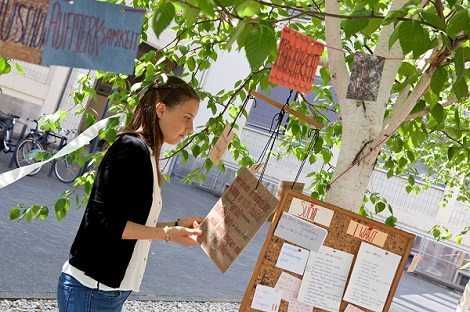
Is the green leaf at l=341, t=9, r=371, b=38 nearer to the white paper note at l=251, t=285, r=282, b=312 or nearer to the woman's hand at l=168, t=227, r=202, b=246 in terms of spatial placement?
the woman's hand at l=168, t=227, r=202, b=246

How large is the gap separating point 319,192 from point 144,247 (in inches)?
75.1

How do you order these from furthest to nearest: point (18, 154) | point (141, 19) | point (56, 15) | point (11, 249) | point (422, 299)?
1. point (422, 299)
2. point (18, 154)
3. point (11, 249)
4. point (141, 19)
5. point (56, 15)

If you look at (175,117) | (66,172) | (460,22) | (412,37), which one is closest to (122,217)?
(175,117)

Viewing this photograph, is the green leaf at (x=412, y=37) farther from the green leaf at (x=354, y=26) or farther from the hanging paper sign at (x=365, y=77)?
the hanging paper sign at (x=365, y=77)

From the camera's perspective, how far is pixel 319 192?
13.6 ft

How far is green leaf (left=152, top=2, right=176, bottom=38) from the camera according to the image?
1.52m

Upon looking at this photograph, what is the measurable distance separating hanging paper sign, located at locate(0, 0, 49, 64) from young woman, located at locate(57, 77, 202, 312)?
72 centimetres

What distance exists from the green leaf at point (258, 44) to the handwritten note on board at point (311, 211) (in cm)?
101

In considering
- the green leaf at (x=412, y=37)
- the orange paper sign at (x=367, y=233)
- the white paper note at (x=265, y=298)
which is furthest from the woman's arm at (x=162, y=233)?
the green leaf at (x=412, y=37)

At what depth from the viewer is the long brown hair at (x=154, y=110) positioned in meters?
2.38

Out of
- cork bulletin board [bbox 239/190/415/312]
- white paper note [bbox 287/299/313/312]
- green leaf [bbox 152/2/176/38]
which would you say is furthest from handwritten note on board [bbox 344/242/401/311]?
green leaf [bbox 152/2/176/38]

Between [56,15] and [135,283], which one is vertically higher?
[56,15]

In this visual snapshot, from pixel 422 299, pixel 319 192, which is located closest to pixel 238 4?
pixel 319 192

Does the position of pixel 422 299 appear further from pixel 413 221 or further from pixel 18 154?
pixel 18 154
